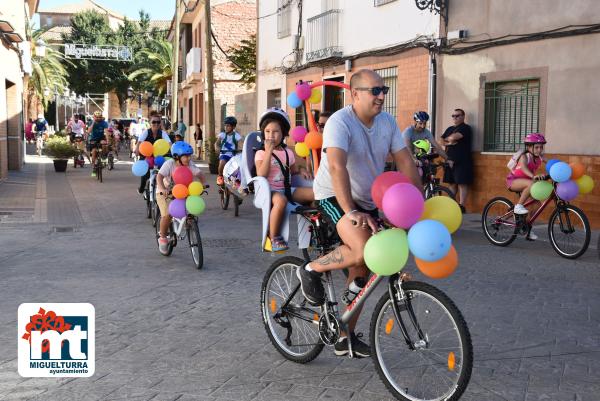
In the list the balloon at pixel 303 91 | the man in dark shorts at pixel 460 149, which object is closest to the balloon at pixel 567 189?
the balloon at pixel 303 91

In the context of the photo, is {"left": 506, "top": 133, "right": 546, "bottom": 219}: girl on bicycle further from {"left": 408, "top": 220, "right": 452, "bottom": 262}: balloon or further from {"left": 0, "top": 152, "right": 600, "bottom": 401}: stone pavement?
{"left": 408, "top": 220, "right": 452, "bottom": 262}: balloon

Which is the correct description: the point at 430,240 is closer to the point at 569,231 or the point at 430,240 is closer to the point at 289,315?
the point at 289,315

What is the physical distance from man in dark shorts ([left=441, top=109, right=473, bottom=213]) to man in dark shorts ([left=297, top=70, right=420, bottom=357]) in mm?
9580

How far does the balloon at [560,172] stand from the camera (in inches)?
351

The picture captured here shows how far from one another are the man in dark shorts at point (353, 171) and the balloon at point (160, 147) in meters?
5.84

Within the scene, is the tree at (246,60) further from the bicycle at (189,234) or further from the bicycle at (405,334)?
the bicycle at (405,334)

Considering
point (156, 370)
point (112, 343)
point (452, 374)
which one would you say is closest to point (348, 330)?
point (452, 374)

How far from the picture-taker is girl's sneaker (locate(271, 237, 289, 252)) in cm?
668

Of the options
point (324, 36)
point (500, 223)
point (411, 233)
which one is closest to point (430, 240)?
point (411, 233)

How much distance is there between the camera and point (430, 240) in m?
3.64

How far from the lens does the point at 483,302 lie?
646 cm

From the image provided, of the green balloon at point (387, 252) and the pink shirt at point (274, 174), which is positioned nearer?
the green balloon at point (387, 252)

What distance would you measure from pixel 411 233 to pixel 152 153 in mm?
7386

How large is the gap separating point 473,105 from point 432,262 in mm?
10647
